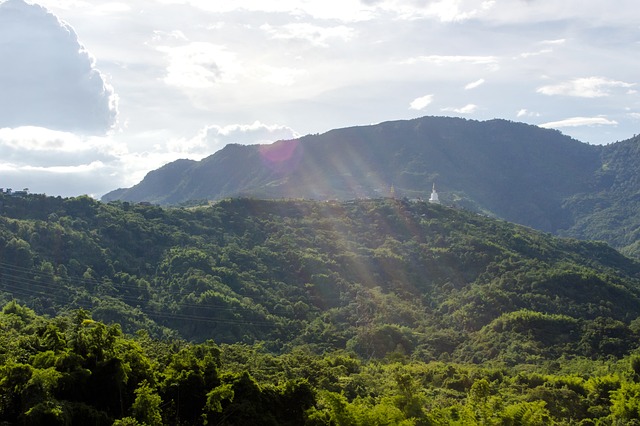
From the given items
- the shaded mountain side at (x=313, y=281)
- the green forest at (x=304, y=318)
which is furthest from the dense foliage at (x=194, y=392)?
the shaded mountain side at (x=313, y=281)

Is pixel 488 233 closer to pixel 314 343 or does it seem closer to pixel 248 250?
pixel 248 250

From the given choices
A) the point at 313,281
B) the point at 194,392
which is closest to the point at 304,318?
the point at 313,281

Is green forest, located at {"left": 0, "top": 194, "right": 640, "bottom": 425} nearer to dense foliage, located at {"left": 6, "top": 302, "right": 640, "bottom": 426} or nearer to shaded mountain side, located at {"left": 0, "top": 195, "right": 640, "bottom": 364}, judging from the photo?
dense foliage, located at {"left": 6, "top": 302, "right": 640, "bottom": 426}

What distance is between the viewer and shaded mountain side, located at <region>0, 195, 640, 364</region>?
265 ft

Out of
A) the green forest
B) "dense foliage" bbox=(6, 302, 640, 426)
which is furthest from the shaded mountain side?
"dense foliage" bbox=(6, 302, 640, 426)

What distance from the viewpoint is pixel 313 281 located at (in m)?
106

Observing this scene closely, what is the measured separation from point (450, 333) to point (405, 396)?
56.8 metres

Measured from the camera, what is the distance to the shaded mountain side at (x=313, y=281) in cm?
8062

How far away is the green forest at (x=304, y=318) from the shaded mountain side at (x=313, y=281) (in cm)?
36

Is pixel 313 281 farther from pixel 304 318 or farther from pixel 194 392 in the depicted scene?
pixel 194 392

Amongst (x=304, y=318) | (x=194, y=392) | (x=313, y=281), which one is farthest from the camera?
(x=313, y=281)

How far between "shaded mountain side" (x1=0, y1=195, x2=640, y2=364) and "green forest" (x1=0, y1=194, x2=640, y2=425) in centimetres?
36

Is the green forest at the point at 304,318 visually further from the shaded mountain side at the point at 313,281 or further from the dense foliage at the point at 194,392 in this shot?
the shaded mountain side at the point at 313,281

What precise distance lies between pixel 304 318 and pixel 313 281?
46.9 ft
